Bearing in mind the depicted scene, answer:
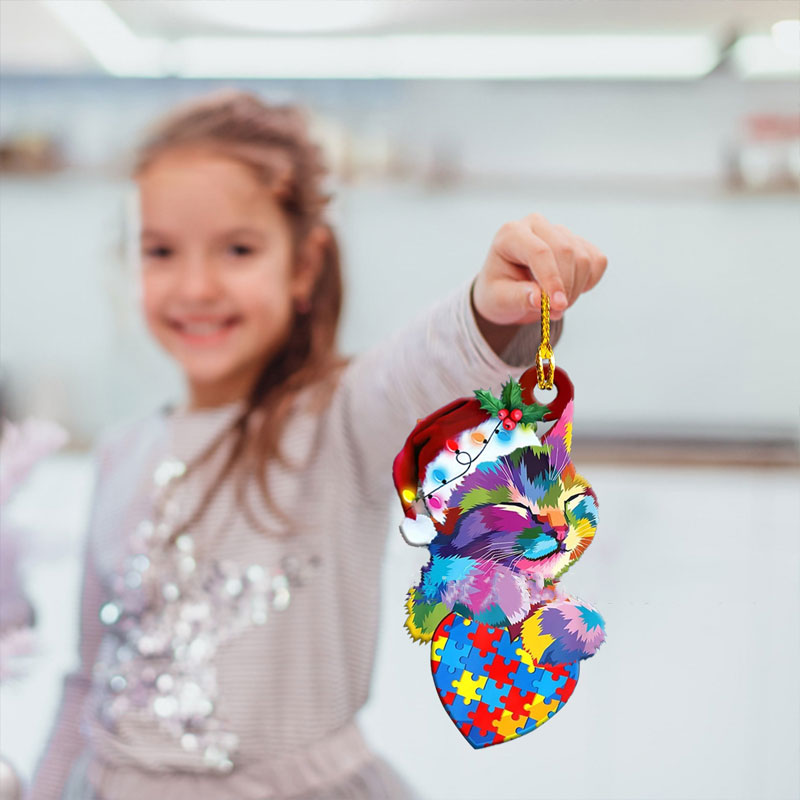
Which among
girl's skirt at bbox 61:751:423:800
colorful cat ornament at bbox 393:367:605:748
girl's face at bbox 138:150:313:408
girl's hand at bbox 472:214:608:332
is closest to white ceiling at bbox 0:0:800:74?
girl's face at bbox 138:150:313:408

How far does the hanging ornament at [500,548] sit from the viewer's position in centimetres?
39

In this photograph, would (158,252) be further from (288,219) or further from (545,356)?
(545,356)

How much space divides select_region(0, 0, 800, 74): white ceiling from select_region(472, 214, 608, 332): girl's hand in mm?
204

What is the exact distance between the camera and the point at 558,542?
400mm

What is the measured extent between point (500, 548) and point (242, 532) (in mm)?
292

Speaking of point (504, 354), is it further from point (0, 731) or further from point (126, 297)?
point (0, 731)

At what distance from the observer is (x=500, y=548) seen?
401 millimetres

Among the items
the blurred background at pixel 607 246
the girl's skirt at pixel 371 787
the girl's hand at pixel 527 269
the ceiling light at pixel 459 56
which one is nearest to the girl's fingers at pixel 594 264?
the girl's hand at pixel 527 269

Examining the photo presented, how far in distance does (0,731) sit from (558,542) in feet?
1.75

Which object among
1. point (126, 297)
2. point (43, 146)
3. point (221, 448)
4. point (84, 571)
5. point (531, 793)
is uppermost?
point (43, 146)

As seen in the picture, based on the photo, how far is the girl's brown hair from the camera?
61 cm

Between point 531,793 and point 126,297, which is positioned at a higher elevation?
point 126,297

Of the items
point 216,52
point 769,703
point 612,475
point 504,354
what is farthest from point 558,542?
point 216,52

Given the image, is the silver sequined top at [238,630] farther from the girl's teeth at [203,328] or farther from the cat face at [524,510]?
the cat face at [524,510]
